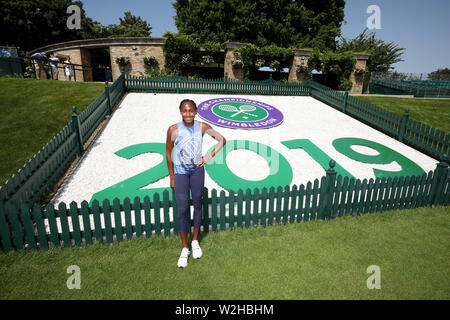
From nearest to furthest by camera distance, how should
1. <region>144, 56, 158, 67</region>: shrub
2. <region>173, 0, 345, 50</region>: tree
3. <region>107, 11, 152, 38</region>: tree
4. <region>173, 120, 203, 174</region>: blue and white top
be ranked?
<region>173, 120, 203, 174</region>: blue and white top < <region>144, 56, 158, 67</region>: shrub < <region>173, 0, 345, 50</region>: tree < <region>107, 11, 152, 38</region>: tree

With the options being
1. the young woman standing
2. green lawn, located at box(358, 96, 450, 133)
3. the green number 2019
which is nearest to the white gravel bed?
the green number 2019

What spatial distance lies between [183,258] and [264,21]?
36.5 meters

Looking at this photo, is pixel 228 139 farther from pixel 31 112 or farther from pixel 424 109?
pixel 424 109

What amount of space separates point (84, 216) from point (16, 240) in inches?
44.2

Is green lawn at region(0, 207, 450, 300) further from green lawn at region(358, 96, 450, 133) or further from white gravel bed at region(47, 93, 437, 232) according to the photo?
green lawn at region(358, 96, 450, 133)

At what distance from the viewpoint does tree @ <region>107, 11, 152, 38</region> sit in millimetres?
54394

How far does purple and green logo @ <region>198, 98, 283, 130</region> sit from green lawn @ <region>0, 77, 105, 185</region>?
564cm

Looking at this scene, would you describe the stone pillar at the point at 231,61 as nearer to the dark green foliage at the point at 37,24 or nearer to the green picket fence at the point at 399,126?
the green picket fence at the point at 399,126

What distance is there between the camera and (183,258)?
13.3 ft

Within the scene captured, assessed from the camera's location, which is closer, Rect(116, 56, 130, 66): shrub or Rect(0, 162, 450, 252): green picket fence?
Rect(0, 162, 450, 252): green picket fence

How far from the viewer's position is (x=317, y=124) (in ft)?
38.2
